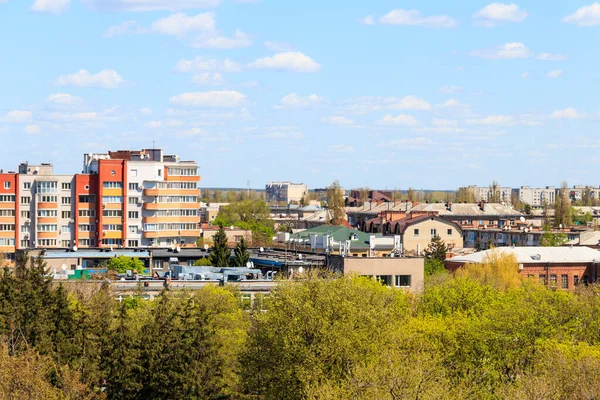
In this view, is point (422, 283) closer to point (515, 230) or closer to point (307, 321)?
point (307, 321)

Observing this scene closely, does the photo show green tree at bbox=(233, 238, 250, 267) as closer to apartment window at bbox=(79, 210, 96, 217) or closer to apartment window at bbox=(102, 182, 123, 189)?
apartment window at bbox=(102, 182, 123, 189)

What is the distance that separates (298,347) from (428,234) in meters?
76.1

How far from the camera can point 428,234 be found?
4707 inches

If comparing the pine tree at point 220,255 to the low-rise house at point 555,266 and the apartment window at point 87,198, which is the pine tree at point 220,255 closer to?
the low-rise house at point 555,266

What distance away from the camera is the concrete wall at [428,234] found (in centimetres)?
11881

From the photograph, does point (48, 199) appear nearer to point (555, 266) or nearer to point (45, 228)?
point (45, 228)

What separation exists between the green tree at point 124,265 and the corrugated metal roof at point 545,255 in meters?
26.5

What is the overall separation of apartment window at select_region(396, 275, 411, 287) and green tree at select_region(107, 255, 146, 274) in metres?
22.0

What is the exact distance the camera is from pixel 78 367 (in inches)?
1912

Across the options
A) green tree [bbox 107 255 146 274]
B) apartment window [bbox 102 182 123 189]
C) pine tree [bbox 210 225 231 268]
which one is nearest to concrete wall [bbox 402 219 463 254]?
apartment window [bbox 102 182 123 189]

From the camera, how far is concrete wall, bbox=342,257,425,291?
3000 inches

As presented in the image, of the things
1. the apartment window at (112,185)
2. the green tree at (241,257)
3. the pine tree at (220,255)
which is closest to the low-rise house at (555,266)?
the green tree at (241,257)

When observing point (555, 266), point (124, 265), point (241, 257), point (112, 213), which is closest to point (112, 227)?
point (112, 213)

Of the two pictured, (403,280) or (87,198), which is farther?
(87,198)
